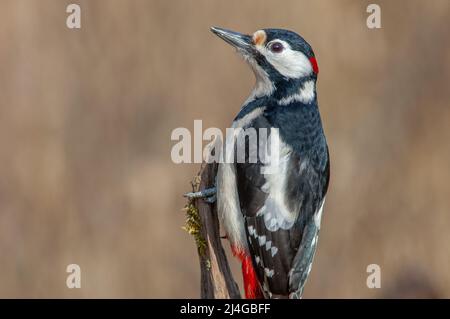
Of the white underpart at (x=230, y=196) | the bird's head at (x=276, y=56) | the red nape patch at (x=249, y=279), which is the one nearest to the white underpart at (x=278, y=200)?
the white underpart at (x=230, y=196)

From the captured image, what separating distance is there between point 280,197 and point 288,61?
760 millimetres

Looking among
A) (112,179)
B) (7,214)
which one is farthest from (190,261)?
(7,214)

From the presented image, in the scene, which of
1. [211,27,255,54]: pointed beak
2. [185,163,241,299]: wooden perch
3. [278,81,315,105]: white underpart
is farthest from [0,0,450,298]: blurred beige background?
[185,163,241,299]: wooden perch

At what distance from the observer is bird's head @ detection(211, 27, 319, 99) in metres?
5.53

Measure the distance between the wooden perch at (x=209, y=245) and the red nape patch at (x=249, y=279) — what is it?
0.66 feet

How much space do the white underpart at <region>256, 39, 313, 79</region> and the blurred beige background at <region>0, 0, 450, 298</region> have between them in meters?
1.34

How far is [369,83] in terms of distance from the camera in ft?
23.4

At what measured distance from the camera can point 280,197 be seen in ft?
17.6

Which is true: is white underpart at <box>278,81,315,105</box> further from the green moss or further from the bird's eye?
the green moss

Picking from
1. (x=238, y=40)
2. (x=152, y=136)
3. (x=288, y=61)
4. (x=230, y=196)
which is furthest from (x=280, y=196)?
(x=152, y=136)

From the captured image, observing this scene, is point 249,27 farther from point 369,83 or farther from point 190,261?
point 190,261

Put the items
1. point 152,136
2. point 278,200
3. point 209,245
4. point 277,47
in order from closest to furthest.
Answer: point 209,245
point 278,200
point 277,47
point 152,136

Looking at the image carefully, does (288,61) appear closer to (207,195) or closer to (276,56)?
(276,56)

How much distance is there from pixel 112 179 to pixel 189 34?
1121mm
